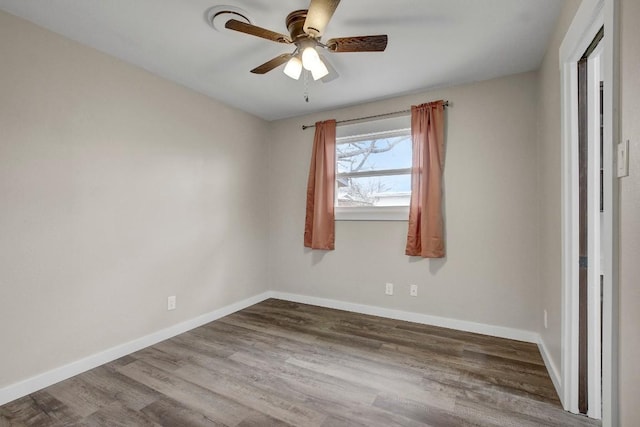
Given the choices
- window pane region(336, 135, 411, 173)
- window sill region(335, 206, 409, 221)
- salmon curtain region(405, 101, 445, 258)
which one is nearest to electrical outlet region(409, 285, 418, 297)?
salmon curtain region(405, 101, 445, 258)

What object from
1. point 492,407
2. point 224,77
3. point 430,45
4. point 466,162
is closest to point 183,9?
point 224,77

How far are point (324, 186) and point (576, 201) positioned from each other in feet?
7.85

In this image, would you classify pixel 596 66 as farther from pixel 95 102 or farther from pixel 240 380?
pixel 95 102

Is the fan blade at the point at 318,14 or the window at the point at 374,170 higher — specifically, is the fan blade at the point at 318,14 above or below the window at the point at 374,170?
above

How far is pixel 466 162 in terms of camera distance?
2.91 metres

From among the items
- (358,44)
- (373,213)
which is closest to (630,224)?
(358,44)

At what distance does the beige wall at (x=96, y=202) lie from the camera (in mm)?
1898

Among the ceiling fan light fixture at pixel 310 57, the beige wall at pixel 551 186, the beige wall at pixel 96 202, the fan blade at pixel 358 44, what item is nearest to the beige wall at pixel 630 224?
the beige wall at pixel 551 186

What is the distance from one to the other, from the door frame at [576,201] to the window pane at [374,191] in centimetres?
163

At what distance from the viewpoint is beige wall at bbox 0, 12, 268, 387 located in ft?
6.23

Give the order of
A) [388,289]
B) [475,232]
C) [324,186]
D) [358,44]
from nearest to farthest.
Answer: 1. [358,44]
2. [475,232]
3. [388,289]
4. [324,186]

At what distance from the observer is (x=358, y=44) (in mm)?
1791

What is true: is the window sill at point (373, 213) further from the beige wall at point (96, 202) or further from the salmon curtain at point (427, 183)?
the beige wall at point (96, 202)

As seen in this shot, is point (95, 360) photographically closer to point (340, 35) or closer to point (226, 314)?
point (226, 314)
